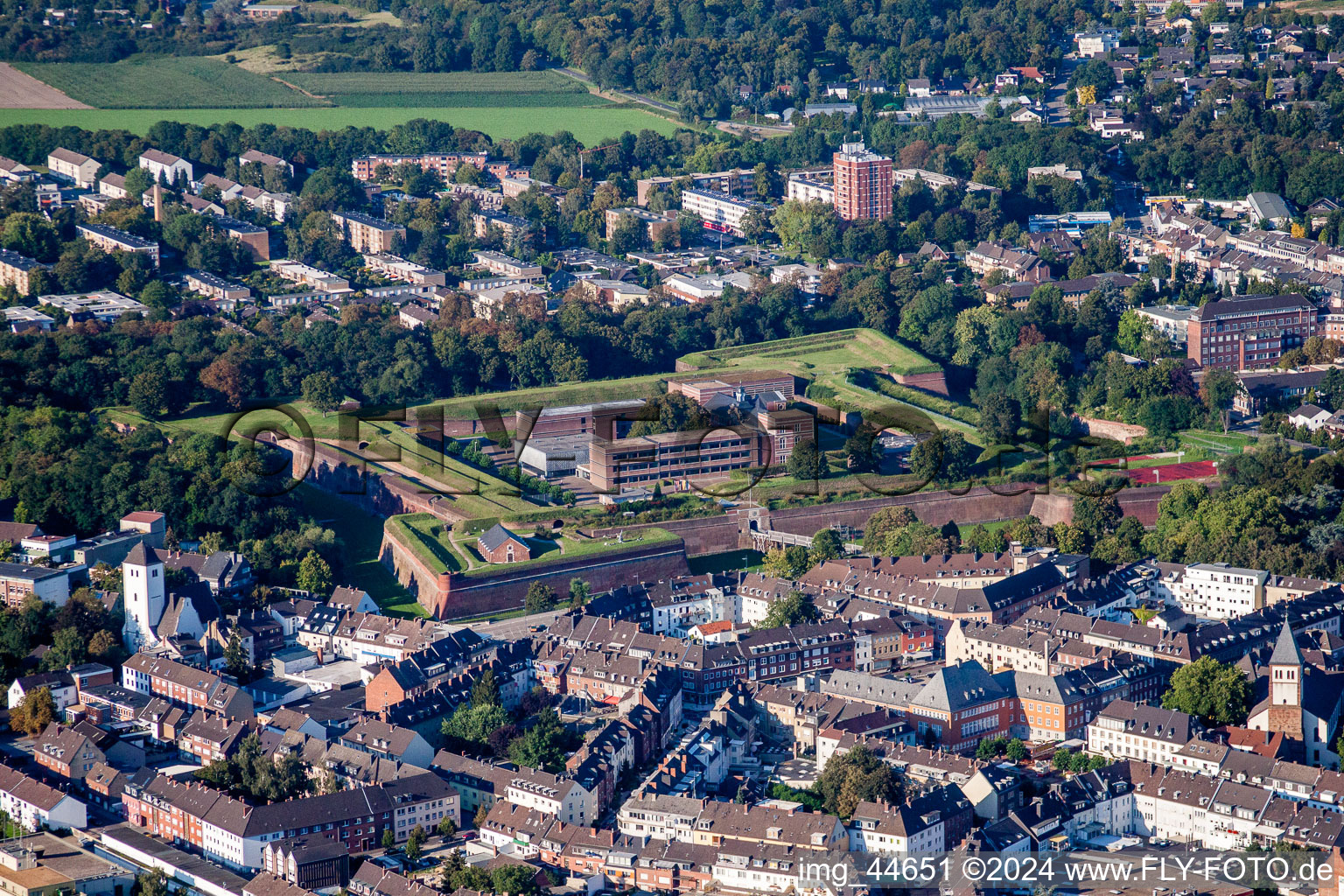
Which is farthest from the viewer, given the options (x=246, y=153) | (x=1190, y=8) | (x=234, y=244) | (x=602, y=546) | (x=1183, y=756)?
(x=1190, y=8)

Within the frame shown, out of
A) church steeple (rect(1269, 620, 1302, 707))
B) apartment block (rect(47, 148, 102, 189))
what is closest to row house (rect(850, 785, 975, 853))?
church steeple (rect(1269, 620, 1302, 707))

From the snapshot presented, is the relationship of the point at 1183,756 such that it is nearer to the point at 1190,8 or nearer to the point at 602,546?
the point at 602,546

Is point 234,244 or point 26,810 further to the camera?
point 234,244

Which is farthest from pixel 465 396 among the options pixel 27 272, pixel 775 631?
→ pixel 775 631

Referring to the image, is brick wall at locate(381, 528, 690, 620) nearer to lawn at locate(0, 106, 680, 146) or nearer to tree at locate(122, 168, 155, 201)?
tree at locate(122, 168, 155, 201)

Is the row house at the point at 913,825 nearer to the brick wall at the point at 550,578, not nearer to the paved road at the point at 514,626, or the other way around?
the paved road at the point at 514,626

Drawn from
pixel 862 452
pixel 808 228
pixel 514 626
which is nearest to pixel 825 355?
pixel 808 228
